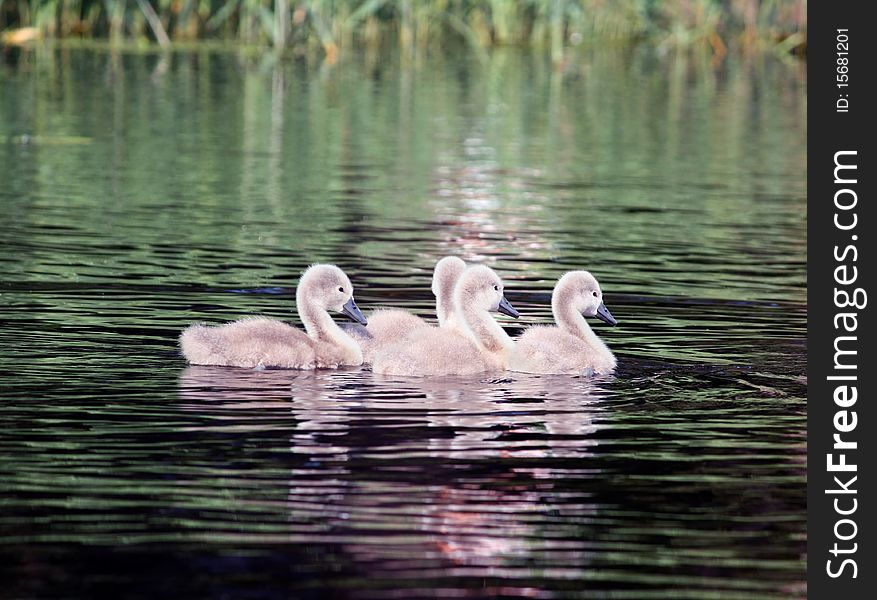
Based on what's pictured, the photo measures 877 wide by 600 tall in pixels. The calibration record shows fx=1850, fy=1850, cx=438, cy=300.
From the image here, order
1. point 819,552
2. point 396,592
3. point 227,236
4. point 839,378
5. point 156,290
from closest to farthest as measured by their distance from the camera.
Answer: point 396,592 → point 819,552 → point 839,378 → point 156,290 → point 227,236

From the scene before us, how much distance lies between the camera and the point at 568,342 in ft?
29.0

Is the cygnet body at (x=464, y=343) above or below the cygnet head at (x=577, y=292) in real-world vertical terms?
below

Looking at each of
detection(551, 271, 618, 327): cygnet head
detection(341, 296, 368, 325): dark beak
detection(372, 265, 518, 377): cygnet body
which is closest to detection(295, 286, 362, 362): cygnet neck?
detection(341, 296, 368, 325): dark beak

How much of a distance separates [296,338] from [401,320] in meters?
0.77

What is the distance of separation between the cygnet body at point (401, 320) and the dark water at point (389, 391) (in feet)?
1.65

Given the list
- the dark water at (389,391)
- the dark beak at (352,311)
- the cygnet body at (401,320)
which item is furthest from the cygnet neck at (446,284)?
the dark water at (389,391)

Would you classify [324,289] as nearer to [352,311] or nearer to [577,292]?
[352,311]

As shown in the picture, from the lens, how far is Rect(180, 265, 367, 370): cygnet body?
8.68 metres

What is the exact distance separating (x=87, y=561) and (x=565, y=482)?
1881 millimetres

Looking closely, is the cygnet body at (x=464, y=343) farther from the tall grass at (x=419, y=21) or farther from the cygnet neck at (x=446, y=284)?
the tall grass at (x=419, y=21)

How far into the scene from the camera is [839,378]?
8.29 metres

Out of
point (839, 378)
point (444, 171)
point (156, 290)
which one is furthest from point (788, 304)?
point (444, 171)

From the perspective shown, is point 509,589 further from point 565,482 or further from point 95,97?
point 95,97

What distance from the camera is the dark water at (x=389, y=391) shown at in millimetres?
5867
